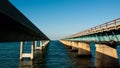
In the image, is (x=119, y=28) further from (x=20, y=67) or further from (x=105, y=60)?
(x=20, y=67)

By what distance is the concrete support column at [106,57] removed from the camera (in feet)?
95.9

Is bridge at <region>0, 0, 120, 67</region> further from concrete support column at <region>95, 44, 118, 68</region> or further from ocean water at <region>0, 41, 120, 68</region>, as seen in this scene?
ocean water at <region>0, 41, 120, 68</region>

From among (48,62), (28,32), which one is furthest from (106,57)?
(48,62)

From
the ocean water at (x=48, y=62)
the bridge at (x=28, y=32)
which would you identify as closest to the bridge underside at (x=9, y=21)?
the bridge at (x=28, y=32)

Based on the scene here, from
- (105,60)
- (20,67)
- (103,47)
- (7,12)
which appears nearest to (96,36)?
(103,47)

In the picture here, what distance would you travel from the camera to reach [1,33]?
12922 mm

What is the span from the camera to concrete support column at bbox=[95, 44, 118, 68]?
29.2 metres

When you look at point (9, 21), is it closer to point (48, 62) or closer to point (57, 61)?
point (48, 62)

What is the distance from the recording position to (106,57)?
29750 mm

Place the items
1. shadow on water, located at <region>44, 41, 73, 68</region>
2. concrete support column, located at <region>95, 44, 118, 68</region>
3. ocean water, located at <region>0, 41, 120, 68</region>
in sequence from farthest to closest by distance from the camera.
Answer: shadow on water, located at <region>44, 41, 73, 68</region>
ocean water, located at <region>0, 41, 120, 68</region>
concrete support column, located at <region>95, 44, 118, 68</region>

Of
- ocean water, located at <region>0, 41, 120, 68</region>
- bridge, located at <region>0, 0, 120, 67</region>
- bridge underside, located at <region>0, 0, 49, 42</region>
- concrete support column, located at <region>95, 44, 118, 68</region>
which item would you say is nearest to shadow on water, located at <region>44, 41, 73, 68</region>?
ocean water, located at <region>0, 41, 120, 68</region>

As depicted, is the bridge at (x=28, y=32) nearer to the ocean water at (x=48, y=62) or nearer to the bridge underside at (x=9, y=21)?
the bridge underside at (x=9, y=21)

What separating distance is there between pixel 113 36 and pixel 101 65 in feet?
29.2

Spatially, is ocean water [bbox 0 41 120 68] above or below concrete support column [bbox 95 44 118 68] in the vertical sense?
below
